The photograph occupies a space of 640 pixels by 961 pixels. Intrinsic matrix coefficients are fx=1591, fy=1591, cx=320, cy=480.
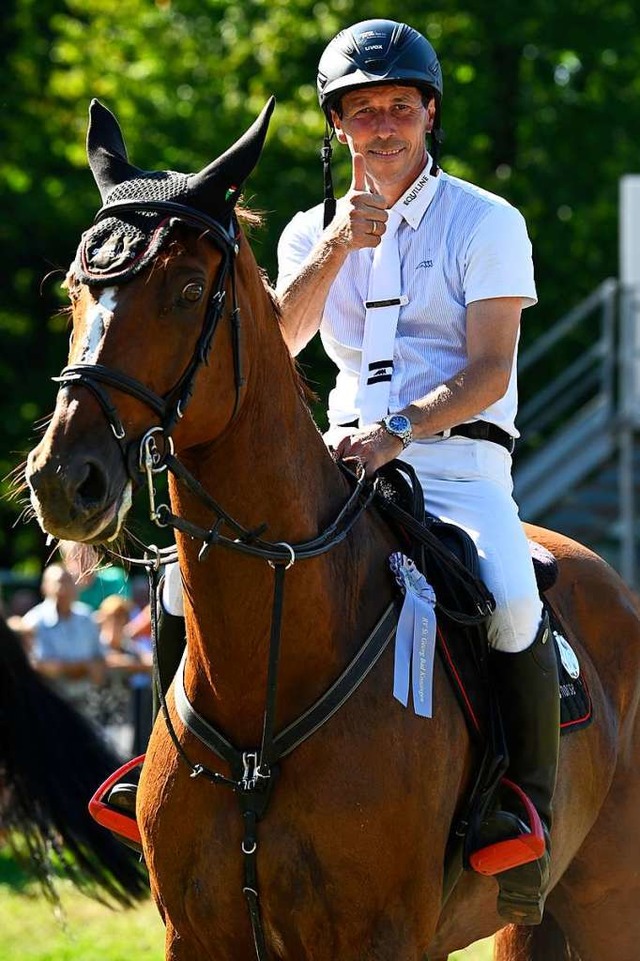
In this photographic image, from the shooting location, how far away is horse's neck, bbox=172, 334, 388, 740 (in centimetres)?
425

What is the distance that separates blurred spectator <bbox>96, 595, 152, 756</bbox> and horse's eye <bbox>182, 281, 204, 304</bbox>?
723 centimetres

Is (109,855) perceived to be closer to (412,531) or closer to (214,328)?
(412,531)

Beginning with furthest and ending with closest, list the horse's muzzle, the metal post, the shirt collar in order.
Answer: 1. the metal post
2. the shirt collar
3. the horse's muzzle

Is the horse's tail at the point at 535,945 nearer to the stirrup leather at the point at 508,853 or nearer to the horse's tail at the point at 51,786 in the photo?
the stirrup leather at the point at 508,853

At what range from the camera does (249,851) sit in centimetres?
422

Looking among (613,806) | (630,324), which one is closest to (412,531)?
(613,806)

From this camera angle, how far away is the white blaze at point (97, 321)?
12.3ft

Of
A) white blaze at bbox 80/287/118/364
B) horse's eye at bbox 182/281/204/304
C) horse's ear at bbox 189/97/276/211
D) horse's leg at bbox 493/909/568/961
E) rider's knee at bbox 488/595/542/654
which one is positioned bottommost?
horse's leg at bbox 493/909/568/961

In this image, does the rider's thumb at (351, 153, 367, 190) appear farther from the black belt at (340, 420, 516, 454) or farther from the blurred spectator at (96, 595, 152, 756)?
the blurred spectator at (96, 595, 152, 756)

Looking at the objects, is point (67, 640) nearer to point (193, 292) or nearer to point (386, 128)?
point (386, 128)

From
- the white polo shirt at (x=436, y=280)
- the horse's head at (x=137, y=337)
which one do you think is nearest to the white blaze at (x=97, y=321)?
the horse's head at (x=137, y=337)

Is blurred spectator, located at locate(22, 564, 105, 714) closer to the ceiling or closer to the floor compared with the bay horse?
closer to the floor

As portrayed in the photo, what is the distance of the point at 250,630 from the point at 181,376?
82 centimetres

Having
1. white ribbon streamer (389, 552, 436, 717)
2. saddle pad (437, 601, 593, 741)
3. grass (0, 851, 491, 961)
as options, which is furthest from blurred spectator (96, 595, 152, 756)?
white ribbon streamer (389, 552, 436, 717)
